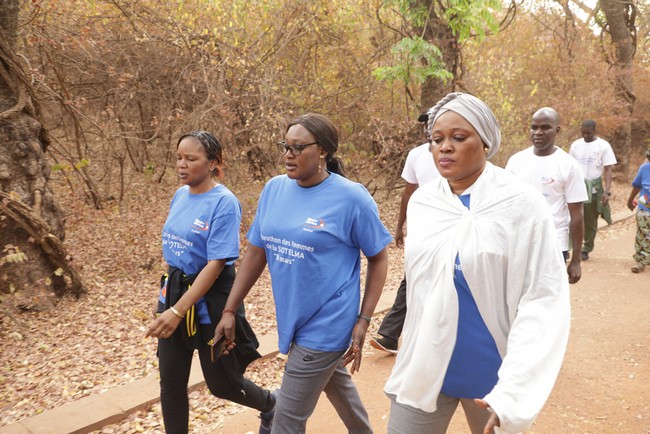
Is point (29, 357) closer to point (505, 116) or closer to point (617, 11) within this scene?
point (505, 116)

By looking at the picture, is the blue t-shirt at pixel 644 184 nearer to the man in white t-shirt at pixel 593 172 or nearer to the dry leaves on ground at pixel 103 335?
the man in white t-shirt at pixel 593 172

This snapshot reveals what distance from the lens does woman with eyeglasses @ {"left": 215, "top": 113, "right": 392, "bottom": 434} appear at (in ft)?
8.43

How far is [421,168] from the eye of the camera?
190 inches

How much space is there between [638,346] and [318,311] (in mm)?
4023

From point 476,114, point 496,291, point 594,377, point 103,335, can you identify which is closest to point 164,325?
point 496,291

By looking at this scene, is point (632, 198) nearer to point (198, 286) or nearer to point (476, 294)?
point (476, 294)

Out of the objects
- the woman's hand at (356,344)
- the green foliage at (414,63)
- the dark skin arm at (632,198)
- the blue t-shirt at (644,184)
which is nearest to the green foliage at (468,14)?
the green foliage at (414,63)

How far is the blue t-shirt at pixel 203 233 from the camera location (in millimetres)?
2824

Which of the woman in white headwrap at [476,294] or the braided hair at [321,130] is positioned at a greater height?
the braided hair at [321,130]

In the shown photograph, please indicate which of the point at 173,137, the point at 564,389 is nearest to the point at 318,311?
the point at 564,389

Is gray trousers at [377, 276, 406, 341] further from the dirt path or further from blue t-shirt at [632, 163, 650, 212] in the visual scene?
blue t-shirt at [632, 163, 650, 212]

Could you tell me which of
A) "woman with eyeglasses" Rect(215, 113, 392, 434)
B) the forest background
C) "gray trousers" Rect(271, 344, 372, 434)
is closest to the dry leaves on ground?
the forest background

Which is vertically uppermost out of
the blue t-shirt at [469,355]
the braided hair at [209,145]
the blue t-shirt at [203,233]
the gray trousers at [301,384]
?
the braided hair at [209,145]

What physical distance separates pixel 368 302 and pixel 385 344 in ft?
6.68
